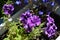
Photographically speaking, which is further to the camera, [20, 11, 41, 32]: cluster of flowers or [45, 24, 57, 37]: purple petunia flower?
[45, 24, 57, 37]: purple petunia flower

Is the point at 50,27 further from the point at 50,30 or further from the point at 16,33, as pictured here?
the point at 16,33

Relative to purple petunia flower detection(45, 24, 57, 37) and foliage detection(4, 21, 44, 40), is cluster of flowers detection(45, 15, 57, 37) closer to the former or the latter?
purple petunia flower detection(45, 24, 57, 37)

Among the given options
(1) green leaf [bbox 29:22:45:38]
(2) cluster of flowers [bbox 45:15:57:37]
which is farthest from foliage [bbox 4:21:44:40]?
(2) cluster of flowers [bbox 45:15:57:37]

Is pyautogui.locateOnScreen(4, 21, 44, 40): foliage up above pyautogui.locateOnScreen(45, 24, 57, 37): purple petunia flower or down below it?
above

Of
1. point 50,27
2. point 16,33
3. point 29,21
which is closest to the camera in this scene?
point 29,21

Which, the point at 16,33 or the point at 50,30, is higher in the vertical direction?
the point at 16,33

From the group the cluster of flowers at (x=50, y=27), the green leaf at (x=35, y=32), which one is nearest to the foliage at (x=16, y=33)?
the green leaf at (x=35, y=32)

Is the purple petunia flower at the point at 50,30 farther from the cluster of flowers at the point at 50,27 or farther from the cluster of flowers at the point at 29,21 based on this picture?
the cluster of flowers at the point at 29,21

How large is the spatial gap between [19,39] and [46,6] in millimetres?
828

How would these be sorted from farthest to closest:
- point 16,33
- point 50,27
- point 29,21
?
point 16,33, point 50,27, point 29,21

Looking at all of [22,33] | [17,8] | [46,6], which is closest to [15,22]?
[22,33]

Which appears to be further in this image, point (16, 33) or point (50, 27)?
point (16, 33)

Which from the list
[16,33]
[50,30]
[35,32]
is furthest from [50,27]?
[16,33]

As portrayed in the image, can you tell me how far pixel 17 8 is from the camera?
10.5 ft
